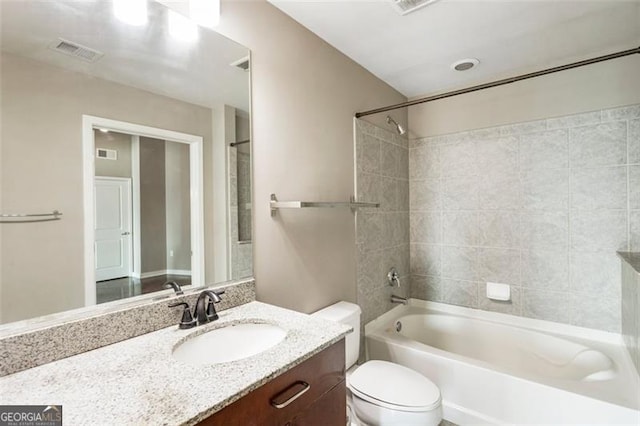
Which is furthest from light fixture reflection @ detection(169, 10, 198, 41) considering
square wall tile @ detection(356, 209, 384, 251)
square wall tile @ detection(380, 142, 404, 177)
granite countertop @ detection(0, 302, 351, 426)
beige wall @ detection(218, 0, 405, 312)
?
square wall tile @ detection(380, 142, 404, 177)

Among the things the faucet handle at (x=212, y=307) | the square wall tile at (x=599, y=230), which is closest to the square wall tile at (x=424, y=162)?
the square wall tile at (x=599, y=230)

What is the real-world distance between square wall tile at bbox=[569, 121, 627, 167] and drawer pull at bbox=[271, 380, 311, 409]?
238 centimetres

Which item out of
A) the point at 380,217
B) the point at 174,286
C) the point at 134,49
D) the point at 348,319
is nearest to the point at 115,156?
the point at 134,49

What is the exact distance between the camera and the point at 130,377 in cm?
78

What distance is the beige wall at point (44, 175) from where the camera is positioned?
843 mm

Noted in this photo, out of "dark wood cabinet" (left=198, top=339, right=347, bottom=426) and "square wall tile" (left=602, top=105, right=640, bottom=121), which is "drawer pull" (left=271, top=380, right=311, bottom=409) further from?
"square wall tile" (left=602, top=105, right=640, bottom=121)

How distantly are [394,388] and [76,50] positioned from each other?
6.31 feet

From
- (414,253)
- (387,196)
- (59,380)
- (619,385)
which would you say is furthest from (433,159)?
(59,380)

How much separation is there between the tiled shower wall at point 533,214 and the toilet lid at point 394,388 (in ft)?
4.14

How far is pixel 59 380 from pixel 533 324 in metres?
2.80

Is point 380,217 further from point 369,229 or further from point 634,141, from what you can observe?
point 634,141

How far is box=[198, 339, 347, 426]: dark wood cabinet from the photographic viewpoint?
75cm

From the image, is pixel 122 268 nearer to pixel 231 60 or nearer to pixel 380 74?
pixel 231 60

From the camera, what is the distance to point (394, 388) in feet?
4.98
